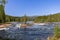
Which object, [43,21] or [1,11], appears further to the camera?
[43,21]

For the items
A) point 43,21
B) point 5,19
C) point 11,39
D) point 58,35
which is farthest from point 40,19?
point 58,35

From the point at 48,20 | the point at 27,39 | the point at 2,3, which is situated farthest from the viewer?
the point at 48,20

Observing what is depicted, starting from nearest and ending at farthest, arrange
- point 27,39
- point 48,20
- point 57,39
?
point 57,39
point 27,39
point 48,20

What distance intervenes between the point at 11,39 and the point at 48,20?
7.53 m

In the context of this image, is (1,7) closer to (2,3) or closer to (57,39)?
(2,3)

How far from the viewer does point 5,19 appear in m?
12.7

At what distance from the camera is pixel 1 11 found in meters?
12.5

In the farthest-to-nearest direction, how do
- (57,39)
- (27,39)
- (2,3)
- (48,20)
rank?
(48,20), (2,3), (27,39), (57,39)

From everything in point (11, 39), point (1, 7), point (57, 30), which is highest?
point (1, 7)

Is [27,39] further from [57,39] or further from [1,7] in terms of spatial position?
[1,7]

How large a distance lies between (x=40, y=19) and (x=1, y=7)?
364cm

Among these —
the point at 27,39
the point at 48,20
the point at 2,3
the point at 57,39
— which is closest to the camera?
the point at 57,39

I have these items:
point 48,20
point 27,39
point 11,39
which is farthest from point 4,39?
point 48,20

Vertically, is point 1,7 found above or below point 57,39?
above
